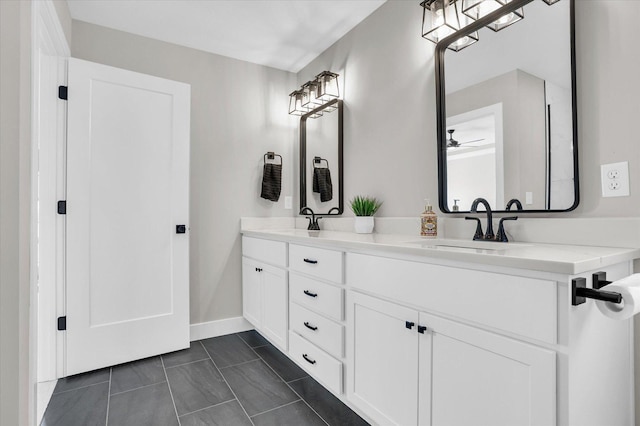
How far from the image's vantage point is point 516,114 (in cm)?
151

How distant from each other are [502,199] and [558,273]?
2.47 ft

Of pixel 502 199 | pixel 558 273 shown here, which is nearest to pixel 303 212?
pixel 502 199

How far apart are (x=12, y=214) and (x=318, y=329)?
4.55 feet

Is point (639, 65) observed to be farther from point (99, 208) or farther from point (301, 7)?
point (99, 208)

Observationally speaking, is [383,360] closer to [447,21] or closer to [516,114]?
[516,114]

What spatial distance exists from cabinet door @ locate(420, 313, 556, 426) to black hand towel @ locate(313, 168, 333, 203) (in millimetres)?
1640

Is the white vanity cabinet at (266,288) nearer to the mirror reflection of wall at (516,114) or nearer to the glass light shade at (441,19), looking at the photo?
the mirror reflection of wall at (516,114)

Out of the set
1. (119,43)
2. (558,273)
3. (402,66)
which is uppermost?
(119,43)

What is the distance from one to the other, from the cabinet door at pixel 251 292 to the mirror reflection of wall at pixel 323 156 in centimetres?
72

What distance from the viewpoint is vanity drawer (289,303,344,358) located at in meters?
1.68

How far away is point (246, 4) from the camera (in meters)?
2.24

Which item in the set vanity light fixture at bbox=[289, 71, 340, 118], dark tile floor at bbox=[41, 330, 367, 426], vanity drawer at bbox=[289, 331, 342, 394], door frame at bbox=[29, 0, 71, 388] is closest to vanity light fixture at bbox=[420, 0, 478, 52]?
vanity light fixture at bbox=[289, 71, 340, 118]

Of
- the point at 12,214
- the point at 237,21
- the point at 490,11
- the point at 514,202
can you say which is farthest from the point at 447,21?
the point at 12,214

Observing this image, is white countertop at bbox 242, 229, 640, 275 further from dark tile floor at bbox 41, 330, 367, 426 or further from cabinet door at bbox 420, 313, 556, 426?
dark tile floor at bbox 41, 330, 367, 426
